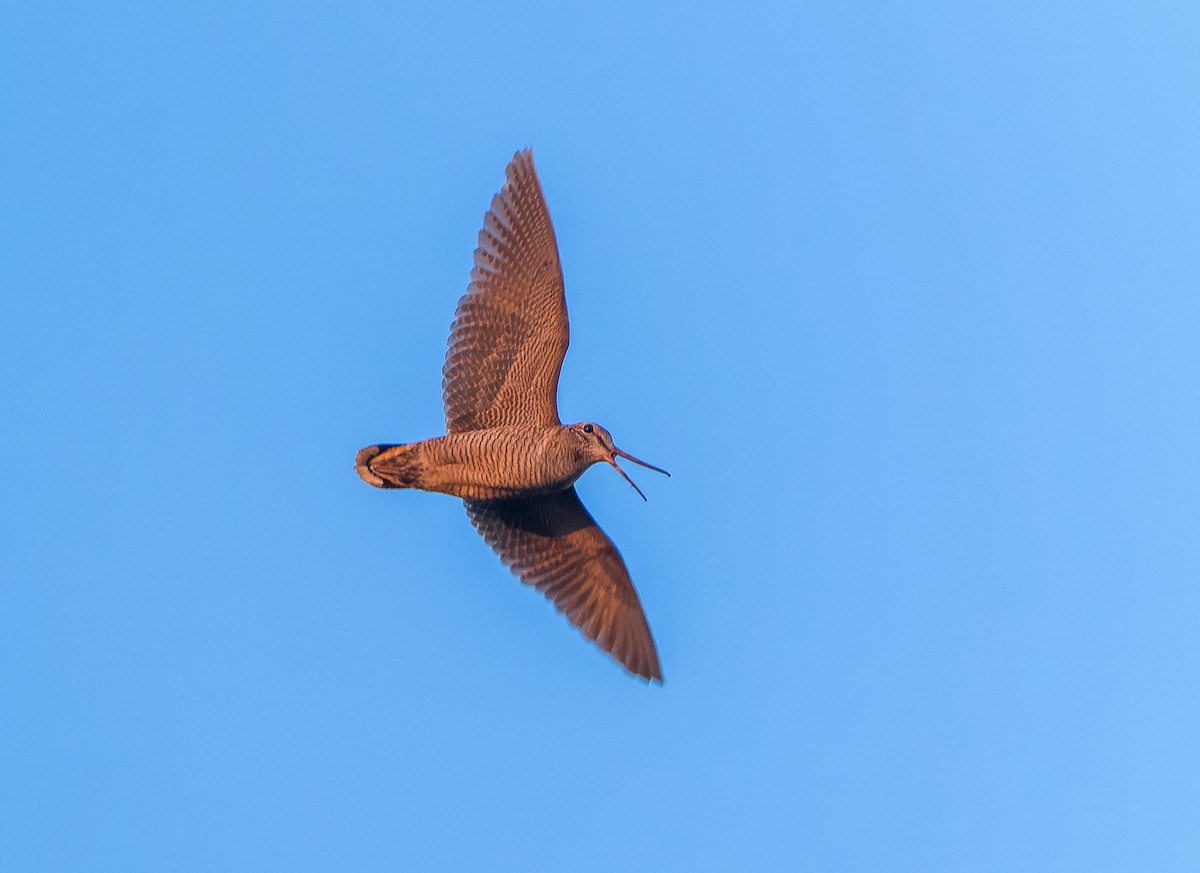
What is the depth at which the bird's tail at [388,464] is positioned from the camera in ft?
44.6

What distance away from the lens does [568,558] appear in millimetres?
14711

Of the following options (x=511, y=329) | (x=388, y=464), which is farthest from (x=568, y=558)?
(x=511, y=329)

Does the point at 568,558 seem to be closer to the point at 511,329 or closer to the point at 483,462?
the point at 483,462

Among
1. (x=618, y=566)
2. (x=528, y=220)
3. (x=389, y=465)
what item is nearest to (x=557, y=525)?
(x=618, y=566)

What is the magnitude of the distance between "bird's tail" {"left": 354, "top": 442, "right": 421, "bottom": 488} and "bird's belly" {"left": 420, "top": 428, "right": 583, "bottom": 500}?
0.10m

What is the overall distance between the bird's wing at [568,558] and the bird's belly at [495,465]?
838 millimetres

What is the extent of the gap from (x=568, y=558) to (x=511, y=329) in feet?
7.24

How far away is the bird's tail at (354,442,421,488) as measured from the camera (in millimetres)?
13602

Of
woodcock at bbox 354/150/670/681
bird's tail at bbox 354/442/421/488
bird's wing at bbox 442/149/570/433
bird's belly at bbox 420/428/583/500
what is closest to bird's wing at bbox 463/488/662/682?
woodcock at bbox 354/150/670/681

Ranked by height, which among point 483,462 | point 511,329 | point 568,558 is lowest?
point 568,558

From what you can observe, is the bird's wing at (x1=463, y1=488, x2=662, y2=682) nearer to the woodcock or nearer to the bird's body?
the woodcock

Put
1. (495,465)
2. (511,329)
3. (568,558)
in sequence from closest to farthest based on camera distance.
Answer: (495,465)
(511,329)
(568,558)

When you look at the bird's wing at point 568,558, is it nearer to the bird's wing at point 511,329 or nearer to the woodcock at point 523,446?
the woodcock at point 523,446

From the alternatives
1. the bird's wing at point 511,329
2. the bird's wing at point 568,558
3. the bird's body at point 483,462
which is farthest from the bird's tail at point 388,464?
the bird's wing at point 568,558
